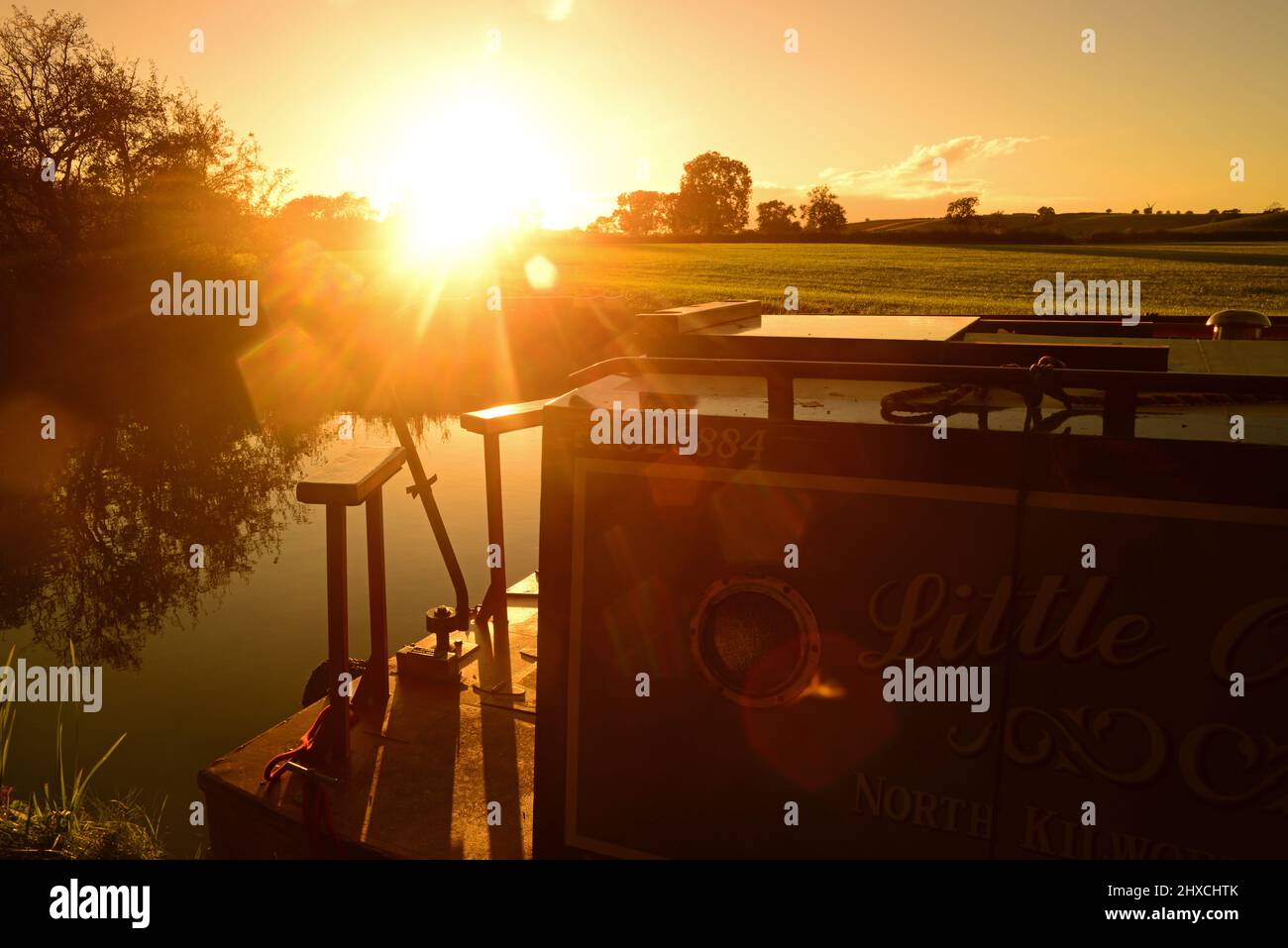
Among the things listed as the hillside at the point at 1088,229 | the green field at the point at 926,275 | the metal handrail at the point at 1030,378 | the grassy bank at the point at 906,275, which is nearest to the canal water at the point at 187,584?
the metal handrail at the point at 1030,378

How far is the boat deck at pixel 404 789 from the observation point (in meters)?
4.61

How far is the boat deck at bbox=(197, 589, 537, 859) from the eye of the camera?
461cm

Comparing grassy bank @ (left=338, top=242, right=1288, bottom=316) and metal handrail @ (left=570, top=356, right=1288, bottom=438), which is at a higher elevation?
grassy bank @ (left=338, top=242, right=1288, bottom=316)

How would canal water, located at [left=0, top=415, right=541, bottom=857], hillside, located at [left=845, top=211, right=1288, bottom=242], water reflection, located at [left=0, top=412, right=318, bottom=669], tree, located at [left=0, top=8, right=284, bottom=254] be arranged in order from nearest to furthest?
canal water, located at [left=0, top=415, right=541, bottom=857]
water reflection, located at [left=0, top=412, right=318, bottom=669]
tree, located at [left=0, top=8, right=284, bottom=254]
hillside, located at [left=845, top=211, right=1288, bottom=242]

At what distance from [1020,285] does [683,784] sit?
4172cm

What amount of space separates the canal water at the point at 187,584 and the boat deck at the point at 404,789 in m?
2.34

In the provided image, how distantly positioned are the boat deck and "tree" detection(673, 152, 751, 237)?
104996mm

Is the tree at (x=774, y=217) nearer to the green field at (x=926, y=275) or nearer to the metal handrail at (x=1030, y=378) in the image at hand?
the green field at (x=926, y=275)

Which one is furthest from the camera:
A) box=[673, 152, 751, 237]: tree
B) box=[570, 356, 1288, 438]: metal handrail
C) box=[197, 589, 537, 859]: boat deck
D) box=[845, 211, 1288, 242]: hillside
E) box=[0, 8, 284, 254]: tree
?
box=[673, 152, 751, 237]: tree

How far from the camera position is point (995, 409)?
11.7 feet

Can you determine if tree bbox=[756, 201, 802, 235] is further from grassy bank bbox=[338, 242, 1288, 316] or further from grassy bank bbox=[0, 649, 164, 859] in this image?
grassy bank bbox=[0, 649, 164, 859]

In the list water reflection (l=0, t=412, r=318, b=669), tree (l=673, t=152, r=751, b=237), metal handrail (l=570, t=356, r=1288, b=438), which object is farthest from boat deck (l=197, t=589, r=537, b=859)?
tree (l=673, t=152, r=751, b=237)

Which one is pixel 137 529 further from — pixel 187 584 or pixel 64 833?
pixel 64 833

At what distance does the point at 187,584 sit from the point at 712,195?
105021 mm
